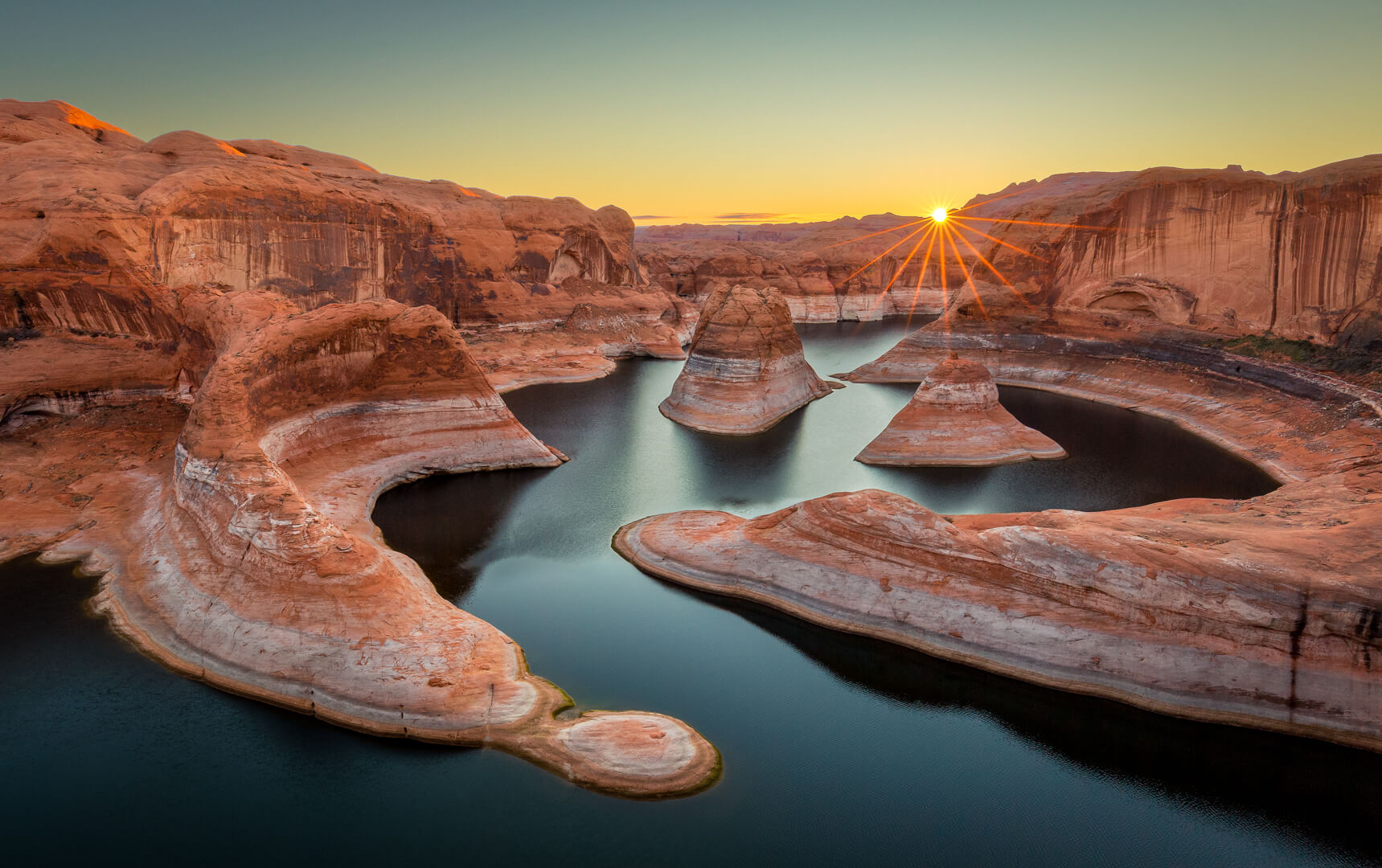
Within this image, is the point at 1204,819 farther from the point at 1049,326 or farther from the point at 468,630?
the point at 1049,326

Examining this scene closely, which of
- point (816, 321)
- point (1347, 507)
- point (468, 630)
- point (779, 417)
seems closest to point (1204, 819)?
point (1347, 507)

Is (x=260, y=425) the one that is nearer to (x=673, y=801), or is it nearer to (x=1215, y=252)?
(x=673, y=801)

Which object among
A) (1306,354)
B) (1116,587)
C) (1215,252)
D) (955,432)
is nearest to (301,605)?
(1116,587)

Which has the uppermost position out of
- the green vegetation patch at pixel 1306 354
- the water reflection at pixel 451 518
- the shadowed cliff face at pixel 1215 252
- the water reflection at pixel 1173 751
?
the shadowed cliff face at pixel 1215 252

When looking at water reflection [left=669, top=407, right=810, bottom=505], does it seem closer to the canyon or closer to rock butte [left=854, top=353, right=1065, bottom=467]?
the canyon

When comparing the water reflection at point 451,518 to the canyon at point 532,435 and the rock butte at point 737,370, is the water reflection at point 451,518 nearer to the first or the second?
the canyon at point 532,435

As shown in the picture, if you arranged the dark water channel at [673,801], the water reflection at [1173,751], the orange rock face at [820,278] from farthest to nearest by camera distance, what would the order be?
the orange rock face at [820,278]
the water reflection at [1173,751]
the dark water channel at [673,801]

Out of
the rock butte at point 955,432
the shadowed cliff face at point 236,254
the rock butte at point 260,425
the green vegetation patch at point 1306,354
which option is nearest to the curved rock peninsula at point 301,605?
the rock butte at point 260,425
